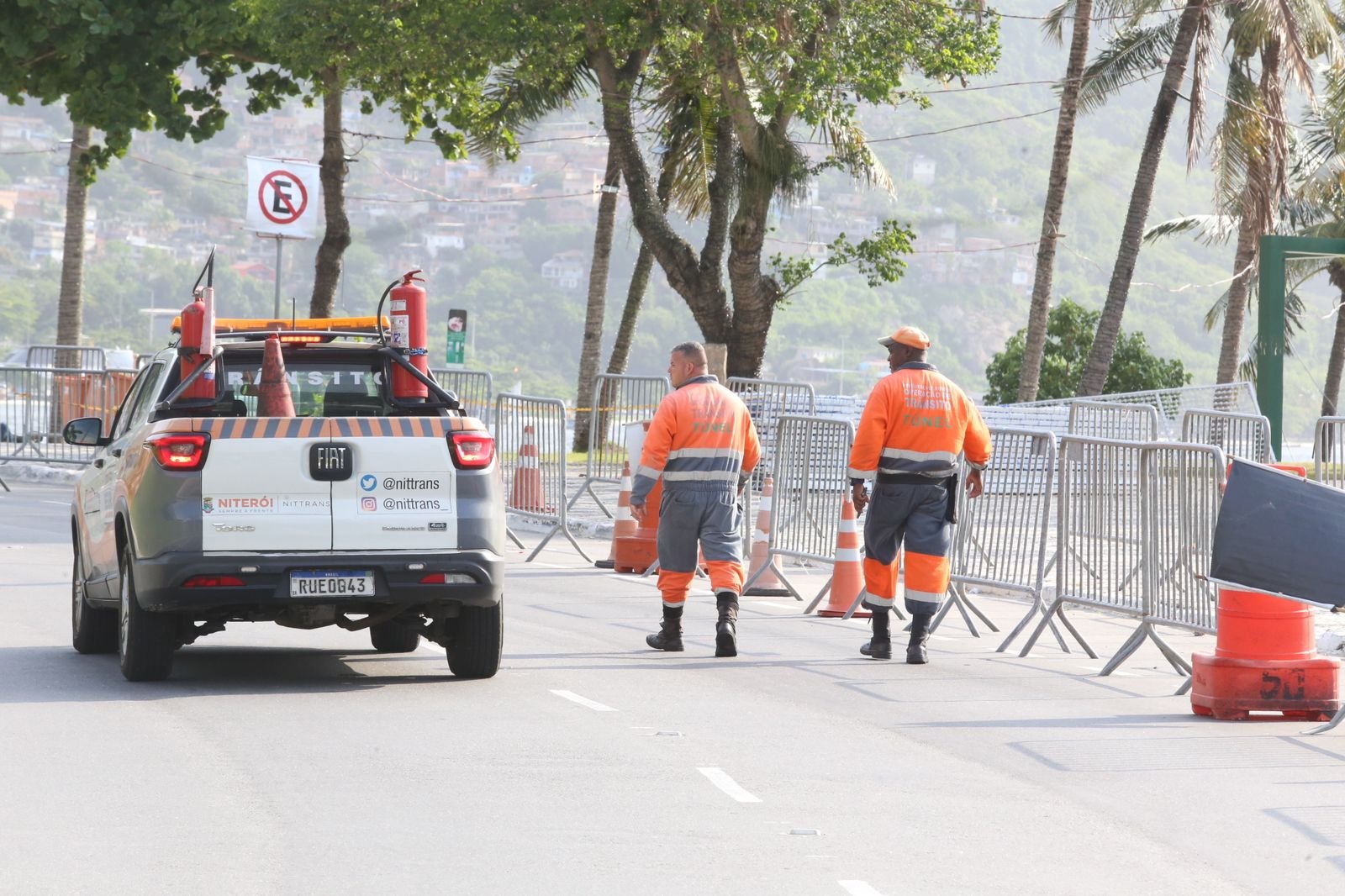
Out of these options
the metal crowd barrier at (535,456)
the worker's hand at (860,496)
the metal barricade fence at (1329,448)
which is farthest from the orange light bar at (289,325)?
the metal barricade fence at (1329,448)

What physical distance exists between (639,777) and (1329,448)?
8.97 meters

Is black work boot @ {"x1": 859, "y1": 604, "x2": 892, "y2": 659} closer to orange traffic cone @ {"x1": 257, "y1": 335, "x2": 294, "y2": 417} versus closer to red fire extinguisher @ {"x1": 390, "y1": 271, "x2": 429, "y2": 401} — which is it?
red fire extinguisher @ {"x1": 390, "y1": 271, "x2": 429, "y2": 401}

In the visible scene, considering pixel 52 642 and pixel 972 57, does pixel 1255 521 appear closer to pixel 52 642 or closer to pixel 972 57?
pixel 52 642

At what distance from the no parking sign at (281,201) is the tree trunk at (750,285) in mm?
5630

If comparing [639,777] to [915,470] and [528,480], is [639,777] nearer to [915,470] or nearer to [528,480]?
[915,470]

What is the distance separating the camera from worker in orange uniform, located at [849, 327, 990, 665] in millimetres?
11328

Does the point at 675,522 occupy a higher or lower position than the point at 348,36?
lower

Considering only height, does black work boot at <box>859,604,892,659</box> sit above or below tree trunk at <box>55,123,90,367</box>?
below

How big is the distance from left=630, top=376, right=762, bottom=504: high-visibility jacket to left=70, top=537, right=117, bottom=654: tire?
3066mm

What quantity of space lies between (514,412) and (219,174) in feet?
430

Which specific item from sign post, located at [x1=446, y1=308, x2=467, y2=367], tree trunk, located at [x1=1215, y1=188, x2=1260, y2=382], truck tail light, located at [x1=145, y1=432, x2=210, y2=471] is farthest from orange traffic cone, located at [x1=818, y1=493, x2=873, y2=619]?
tree trunk, located at [x1=1215, y1=188, x2=1260, y2=382]

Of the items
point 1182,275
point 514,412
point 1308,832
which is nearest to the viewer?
point 1308,832

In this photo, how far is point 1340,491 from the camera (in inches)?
362

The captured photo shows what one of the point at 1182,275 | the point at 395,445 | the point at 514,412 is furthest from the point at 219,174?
the point at 395,445
